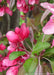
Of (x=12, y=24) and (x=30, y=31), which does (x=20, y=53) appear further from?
(x=12, y=24)

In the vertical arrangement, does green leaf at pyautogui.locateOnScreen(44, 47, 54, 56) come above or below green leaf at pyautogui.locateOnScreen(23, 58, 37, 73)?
above

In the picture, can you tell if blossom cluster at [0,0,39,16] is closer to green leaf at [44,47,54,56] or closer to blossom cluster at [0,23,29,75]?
blossom cluster at [0,23,29,75]

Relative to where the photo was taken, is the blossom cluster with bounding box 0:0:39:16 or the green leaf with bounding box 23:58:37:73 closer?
the green leaf with bounding box 23:58:37:73

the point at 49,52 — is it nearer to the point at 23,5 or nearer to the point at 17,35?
the point at 17,35

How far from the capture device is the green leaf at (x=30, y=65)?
0.60m

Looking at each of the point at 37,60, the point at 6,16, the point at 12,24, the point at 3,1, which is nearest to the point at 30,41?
the point at 37,60

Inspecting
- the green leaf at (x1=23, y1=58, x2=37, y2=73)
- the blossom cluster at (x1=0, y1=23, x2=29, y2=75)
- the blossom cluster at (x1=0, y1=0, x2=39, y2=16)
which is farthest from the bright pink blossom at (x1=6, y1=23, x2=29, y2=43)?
the blossom cluster at (x1=0, y1=0, x2=39, y2=16)

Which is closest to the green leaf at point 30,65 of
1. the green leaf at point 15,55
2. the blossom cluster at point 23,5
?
the green leaf at point 15,55

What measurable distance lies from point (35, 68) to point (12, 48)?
185mm

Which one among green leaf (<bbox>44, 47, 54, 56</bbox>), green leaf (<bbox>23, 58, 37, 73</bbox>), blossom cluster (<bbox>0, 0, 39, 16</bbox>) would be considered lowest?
green leaf (<bbox>23, 58, 37, 73</bbox>)

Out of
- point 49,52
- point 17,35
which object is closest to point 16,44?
point 17,35

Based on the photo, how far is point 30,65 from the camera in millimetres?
612

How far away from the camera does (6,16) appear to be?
136 centimetres

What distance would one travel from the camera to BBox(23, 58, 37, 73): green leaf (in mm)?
597
